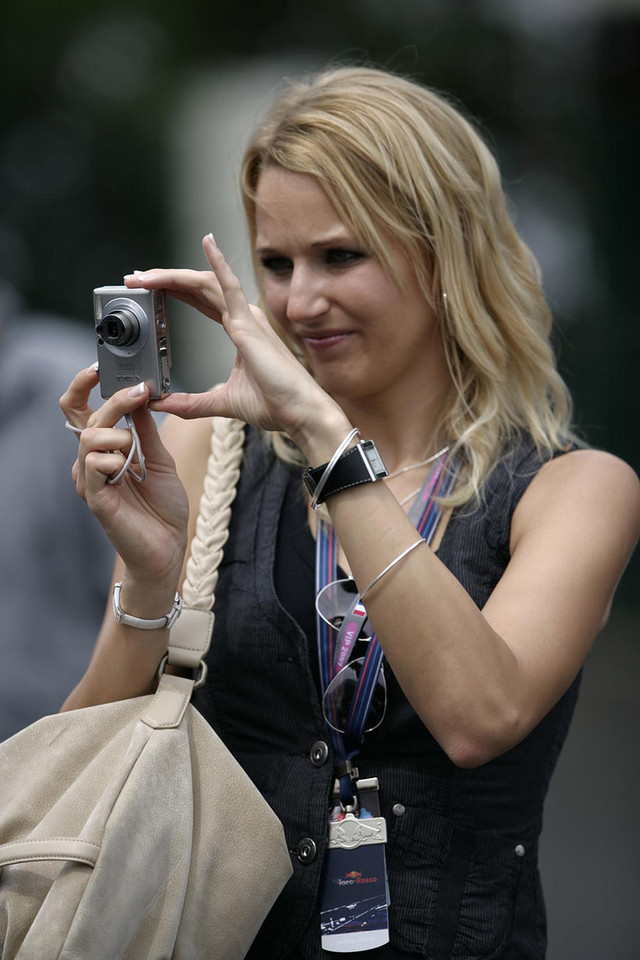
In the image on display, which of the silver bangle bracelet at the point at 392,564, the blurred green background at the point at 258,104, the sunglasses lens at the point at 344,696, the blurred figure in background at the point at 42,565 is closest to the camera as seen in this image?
the silver bangle bracelet at the point at 392,564

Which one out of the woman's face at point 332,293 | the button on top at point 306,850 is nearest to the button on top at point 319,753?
the button on top at point 306,850

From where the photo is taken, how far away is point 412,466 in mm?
2367

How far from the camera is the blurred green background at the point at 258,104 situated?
457cm

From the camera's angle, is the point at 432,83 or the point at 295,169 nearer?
the point at 295,169

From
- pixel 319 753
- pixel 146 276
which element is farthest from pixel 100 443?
pixel 319 753

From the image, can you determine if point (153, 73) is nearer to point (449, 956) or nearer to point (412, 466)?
point (412, 466)

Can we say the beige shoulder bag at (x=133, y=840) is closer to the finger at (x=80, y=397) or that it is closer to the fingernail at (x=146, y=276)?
the finger at (x=80, y=397)

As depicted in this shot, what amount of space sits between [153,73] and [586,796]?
339 cm

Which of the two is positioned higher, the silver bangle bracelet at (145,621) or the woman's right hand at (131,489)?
the woman's right hand at (131,489)

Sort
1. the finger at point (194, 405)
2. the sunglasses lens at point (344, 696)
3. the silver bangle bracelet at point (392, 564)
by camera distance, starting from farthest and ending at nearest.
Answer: the sunglasses lens at point (344, 696) → the finger at point (194, 405) → the silver bangle bracelet at point (392, 564)

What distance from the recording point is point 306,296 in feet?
7.31

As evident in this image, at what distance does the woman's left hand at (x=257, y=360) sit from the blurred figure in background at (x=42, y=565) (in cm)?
89

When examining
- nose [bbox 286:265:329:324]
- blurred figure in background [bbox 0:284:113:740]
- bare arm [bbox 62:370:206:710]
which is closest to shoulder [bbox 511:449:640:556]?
nose [bbox 286:265:329:324]

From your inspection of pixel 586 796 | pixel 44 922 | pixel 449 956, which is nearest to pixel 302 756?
pixel 449 956
